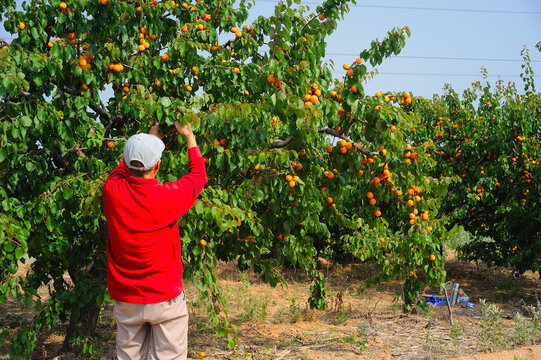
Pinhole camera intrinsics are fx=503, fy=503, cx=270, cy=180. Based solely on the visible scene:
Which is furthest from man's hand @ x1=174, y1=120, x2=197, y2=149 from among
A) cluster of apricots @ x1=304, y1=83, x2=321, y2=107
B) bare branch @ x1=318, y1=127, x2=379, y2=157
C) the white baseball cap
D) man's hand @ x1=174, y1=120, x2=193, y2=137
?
bare branch @ x1=318, y1=127, x2=379, y2=157

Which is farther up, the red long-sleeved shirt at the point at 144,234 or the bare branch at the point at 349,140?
the bare branch at the point at 349,140

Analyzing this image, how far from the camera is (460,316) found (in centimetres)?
741

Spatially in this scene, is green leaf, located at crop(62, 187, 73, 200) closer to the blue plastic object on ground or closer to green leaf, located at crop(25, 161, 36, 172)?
green leaf, located at crop(25, 161, 36, 172)

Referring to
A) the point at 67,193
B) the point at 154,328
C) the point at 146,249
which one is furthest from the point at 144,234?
the point at 67,193

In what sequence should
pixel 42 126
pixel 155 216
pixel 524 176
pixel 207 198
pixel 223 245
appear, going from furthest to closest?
pixel 524 176 → pixel 223 245 → pixel 42 126 → pixel 207 198 → pixel 155 216

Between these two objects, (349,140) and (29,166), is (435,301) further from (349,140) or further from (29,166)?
(29,166)

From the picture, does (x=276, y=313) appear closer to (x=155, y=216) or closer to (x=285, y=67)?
(x=285, y=67)

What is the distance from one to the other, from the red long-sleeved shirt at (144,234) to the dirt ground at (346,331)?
145 centimetres

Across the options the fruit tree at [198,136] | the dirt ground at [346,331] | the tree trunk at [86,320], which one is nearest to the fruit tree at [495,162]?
the dirt ground at [346,331]

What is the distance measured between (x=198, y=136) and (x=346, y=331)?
3825 millimetres

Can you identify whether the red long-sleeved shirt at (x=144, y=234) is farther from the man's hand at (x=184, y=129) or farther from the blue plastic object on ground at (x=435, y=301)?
the blue plastic object on ground at (x=435, y=301)

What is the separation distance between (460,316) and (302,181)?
4638 mm

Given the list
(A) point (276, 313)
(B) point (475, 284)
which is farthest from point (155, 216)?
(B) point (475, 284)

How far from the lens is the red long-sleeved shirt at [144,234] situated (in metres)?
2.51
